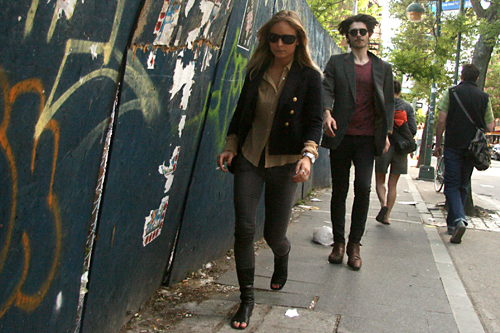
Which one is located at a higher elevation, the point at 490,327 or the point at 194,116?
the point at 194,116

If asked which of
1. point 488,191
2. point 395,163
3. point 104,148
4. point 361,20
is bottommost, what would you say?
point 488,191

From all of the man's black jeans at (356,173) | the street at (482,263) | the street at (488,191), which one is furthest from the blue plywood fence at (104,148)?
the street at (488,191)

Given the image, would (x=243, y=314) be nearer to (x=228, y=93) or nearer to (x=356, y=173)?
(x=228, y=93)

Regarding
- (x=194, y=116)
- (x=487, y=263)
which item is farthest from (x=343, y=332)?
(x=487, y=263)

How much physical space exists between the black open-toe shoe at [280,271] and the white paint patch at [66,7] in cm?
233

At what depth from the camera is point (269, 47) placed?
3.52m

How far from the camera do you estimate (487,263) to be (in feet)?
17.1

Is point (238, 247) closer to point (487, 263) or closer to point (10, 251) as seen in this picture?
point (10, 251)

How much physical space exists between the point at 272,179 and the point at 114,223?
1.11 meters

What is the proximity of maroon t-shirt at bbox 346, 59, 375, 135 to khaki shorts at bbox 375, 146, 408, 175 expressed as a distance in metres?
2.51

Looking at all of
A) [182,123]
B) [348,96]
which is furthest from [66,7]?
[348,96]

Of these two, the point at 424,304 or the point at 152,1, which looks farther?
the point at 424,304

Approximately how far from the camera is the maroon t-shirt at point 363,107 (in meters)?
4.59

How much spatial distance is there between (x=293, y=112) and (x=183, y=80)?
2.33 feet
